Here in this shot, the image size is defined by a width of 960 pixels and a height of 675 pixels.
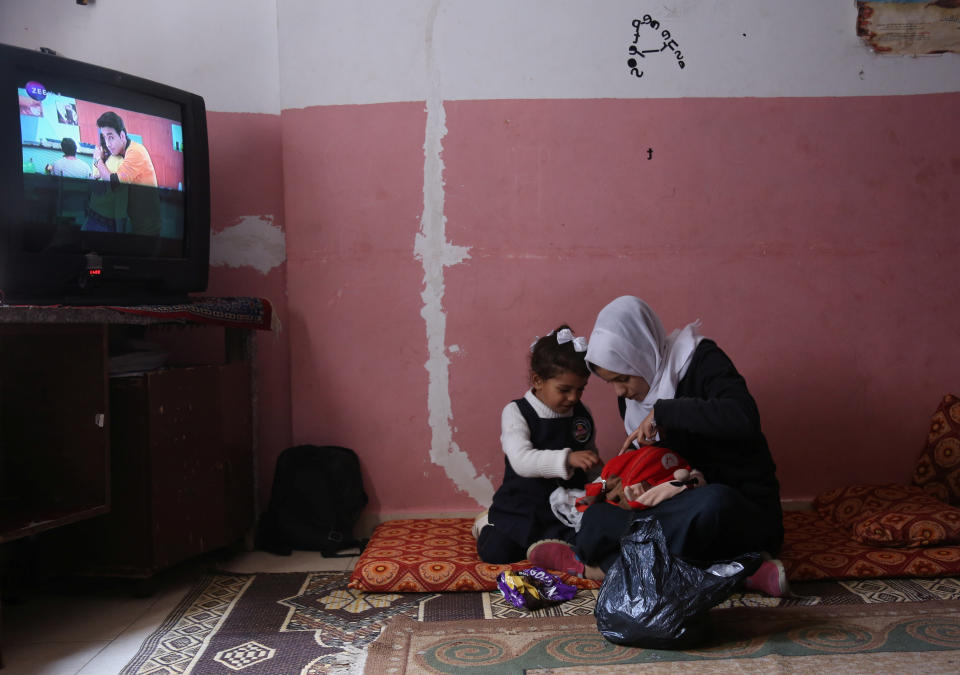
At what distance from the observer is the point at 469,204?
123 inches

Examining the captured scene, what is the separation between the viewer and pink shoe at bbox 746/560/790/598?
7.09ft

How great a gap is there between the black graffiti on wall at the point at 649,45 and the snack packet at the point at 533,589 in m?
1.98

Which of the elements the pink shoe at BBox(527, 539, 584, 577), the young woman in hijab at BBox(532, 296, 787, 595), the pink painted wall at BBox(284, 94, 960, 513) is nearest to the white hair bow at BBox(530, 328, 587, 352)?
the young woman in hijab at BBox(532, 296, 787, 595)

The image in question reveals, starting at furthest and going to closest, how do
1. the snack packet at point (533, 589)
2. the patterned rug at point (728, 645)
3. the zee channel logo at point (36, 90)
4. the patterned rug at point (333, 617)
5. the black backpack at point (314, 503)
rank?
1. the black backpack at point (314, 503)
2. the zee channel logo at point (36, 90)
3. the snack packet at point (533, 589)
4. the patterned rug at point (333, 617)
5. the patterned rug at point (728, 645)

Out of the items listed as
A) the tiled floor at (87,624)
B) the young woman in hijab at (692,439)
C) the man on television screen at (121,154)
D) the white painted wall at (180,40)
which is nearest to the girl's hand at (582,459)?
the young woman in hijab at (692,439)

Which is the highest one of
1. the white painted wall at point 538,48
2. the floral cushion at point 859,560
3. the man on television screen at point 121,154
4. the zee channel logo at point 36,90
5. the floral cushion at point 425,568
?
the white painted wall at point 538,48

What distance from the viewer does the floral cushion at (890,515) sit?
→ 2500mm

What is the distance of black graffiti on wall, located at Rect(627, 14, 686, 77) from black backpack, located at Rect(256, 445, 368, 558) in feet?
6.27

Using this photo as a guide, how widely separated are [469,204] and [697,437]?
4.43ft

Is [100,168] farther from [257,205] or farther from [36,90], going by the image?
[257,205]

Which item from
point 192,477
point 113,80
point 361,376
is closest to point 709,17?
point 361,376

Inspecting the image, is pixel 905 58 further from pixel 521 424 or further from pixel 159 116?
pixel 159 116

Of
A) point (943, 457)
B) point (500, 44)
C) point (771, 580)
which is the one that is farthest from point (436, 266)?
point (943, 457)

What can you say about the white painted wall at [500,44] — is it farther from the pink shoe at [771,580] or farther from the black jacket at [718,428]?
the pink shoe at [771,580]
